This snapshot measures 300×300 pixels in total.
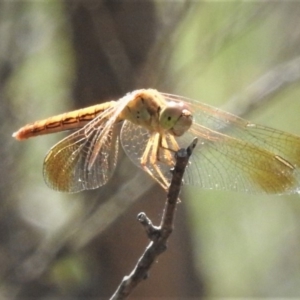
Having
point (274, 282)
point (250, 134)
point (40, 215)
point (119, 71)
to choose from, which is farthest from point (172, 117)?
point (274, 282)

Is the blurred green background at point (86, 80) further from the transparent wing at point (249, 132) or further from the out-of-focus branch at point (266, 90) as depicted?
the transparent wing at point (249, 132)

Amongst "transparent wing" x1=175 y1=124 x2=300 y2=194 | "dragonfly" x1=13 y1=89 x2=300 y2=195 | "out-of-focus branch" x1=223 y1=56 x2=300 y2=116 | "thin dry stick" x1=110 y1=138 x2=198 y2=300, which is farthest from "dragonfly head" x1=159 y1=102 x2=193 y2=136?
"out-of-focus branch" x1=223 y1=56 x2=300 y2=116

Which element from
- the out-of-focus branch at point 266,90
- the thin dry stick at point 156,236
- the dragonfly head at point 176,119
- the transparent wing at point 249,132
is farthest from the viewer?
the out-of-focus branch at point 266,90

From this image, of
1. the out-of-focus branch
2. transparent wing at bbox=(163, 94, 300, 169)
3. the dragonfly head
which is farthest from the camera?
the out-of-focus branch

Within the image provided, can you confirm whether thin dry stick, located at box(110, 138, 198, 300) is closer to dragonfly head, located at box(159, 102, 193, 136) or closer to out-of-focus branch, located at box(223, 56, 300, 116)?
dragonfly head, located at box(159, 102, 193, 136)

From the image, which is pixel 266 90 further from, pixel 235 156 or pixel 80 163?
pixel 80 163

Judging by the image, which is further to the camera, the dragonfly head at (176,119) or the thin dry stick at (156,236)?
the dragonfly head at (176,119)

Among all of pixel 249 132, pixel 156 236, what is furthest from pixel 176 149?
pixel 156 236

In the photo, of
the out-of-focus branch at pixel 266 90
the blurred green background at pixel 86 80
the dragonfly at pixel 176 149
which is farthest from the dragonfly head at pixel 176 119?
the out-of-focus branch at pixel 266 90
